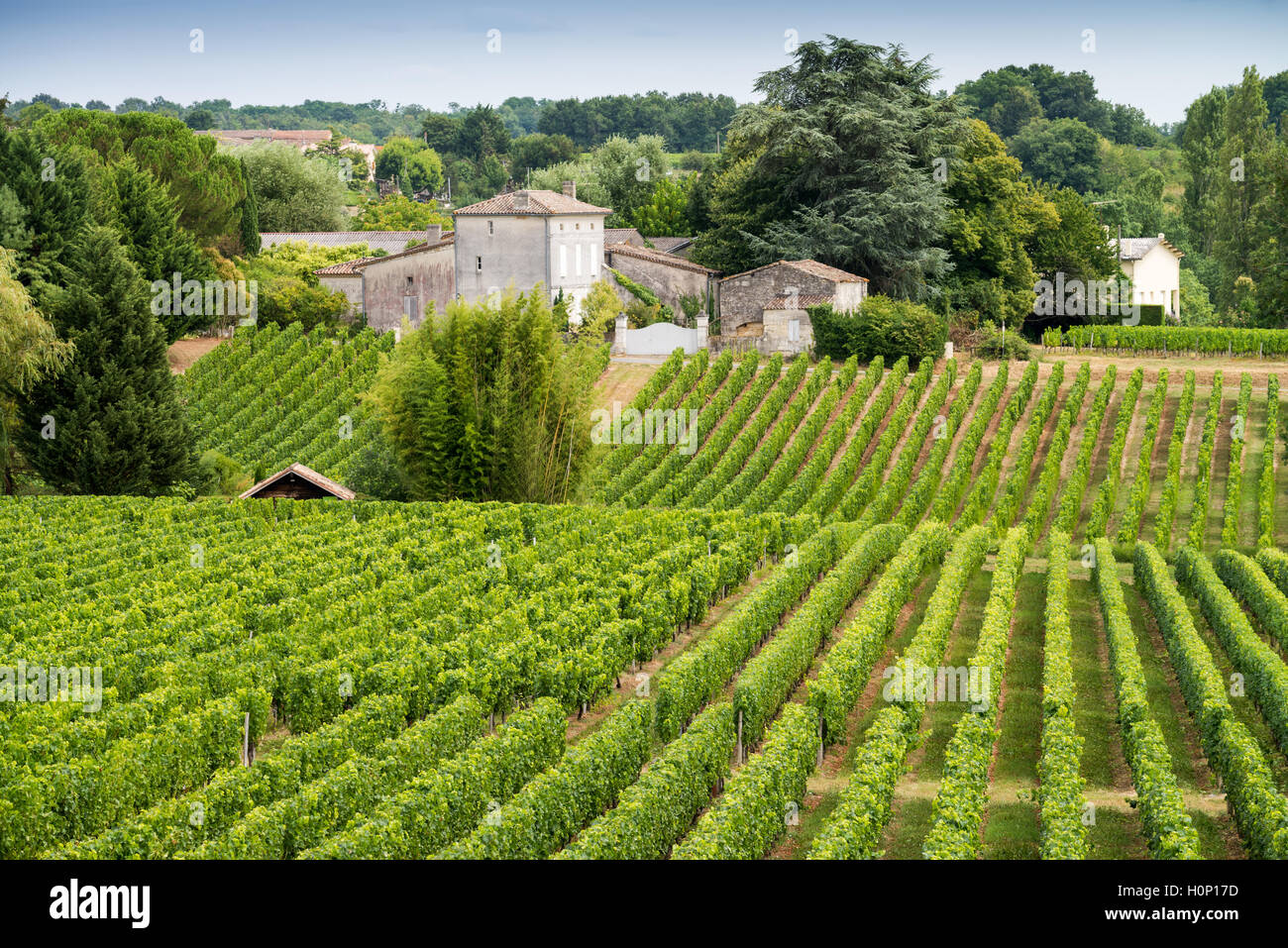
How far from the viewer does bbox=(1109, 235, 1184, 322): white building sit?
83.6 m

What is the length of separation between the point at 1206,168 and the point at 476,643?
301 ft

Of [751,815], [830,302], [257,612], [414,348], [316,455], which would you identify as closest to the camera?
[751,815]

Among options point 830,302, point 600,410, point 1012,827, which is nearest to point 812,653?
point 1012,827

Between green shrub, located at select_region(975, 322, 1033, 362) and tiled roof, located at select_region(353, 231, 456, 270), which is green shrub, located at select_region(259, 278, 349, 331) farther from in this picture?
green shrub, located at select_region(975, 322, 1033, 362)

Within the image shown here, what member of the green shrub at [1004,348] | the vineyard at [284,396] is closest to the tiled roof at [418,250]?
the vineyard at [284,396]

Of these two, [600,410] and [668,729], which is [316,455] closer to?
[600,410]

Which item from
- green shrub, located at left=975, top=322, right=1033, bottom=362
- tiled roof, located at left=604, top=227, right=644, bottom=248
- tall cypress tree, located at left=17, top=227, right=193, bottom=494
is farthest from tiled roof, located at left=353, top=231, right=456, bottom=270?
tall cypress tree, located at left=17, top=227, right=193, bottom=494

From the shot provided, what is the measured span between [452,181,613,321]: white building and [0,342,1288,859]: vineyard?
64.8ft

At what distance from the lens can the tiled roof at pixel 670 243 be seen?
76.2 meters

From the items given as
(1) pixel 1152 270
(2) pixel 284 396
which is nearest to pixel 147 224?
(2) pixel 284 396

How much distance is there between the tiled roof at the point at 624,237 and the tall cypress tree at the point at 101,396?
120 ft

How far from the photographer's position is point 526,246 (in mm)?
64750
